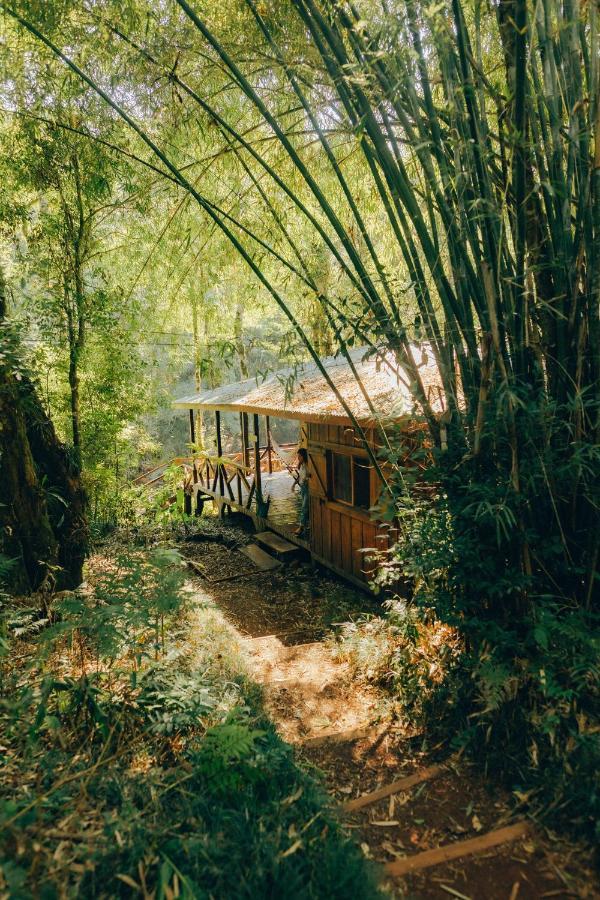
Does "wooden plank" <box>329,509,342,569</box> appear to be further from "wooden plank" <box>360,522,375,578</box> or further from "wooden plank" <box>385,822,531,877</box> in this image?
"wooden plank" <box>385,822,531,877</box>

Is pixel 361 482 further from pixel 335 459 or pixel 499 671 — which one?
→ pixel 499 671

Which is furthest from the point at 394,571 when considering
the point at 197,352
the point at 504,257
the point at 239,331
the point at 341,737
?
the point at 239,331

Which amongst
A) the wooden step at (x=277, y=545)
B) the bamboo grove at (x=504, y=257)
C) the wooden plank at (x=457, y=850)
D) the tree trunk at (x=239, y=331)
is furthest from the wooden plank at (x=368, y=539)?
the wooden plank at (x=457, y=850)

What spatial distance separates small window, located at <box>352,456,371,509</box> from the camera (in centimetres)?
595

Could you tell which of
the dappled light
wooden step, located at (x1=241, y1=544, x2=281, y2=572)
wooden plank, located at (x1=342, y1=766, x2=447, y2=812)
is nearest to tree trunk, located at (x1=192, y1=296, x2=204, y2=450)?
the dappled light

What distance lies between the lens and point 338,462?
6.62 meters

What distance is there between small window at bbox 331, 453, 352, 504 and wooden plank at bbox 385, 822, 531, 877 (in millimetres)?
4426

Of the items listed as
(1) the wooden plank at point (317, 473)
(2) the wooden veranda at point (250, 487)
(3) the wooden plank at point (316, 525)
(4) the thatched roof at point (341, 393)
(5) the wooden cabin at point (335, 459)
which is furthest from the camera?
(2) the wooden veranda at point (250, 487)

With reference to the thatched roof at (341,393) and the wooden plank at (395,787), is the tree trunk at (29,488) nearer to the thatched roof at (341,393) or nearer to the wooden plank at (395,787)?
the thatched roof at (341,393)

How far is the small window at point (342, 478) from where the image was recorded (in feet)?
20.9

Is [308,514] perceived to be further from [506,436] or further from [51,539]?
[506,436]

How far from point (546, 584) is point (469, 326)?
1295 millimetres

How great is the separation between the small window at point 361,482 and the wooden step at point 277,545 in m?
1.96

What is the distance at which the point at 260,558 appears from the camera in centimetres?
809
